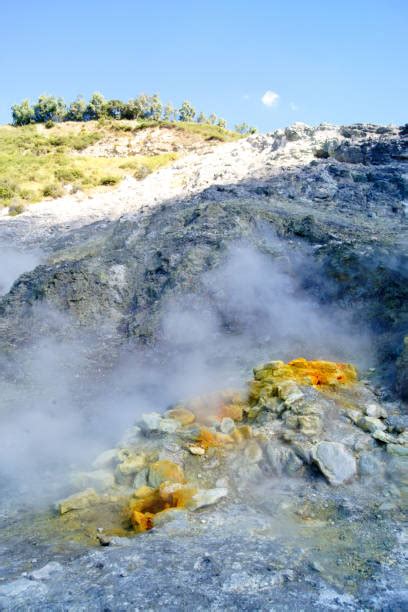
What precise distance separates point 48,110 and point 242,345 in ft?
115

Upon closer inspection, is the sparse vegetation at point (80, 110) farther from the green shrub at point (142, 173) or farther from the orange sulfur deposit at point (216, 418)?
the orange sulfur deposit at point (216, 418)

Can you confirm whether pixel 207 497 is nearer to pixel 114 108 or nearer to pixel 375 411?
pixel 375 411

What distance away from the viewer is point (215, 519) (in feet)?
13.0

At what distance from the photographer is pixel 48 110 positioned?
37.5 meters

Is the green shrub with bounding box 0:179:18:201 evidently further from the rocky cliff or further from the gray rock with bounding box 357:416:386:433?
the gray rock with bounding box 357:416:386:433

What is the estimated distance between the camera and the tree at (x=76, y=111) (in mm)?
37031

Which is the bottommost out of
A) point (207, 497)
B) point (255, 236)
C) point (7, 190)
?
point (207, 497)

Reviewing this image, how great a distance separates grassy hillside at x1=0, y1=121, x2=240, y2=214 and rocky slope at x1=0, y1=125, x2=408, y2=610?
203 centimetres

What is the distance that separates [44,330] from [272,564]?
6924 millimetres

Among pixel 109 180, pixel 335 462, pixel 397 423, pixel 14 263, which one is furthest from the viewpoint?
pixel 109 180

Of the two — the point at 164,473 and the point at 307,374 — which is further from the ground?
the point at 307,374

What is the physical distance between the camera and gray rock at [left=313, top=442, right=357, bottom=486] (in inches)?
174

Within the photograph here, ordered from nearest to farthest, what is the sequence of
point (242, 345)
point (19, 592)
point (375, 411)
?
point (19, 592), point (375, 411), point (242, 345)

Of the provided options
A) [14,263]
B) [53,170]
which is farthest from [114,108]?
[14,263]
